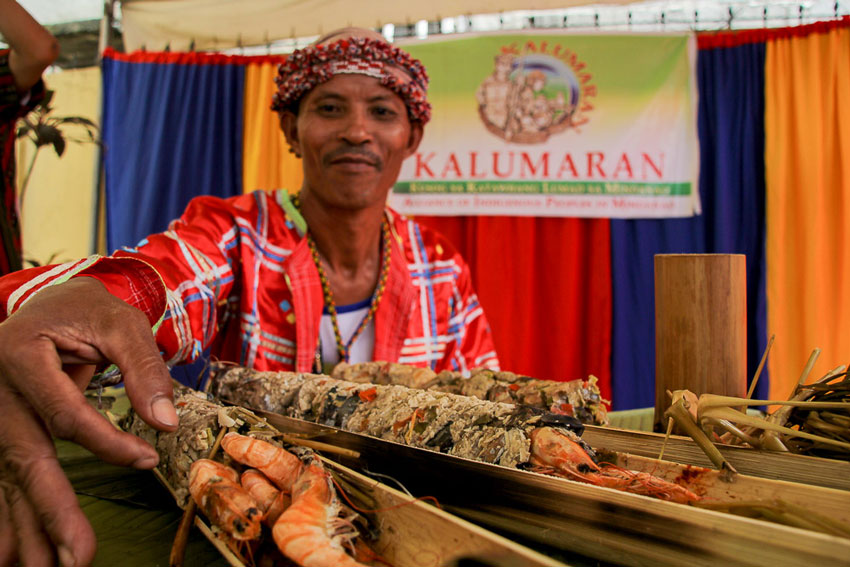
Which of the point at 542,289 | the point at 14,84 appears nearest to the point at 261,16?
the point at 14,84

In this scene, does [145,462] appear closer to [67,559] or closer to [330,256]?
[67,559]

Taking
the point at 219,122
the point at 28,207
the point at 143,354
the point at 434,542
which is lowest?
the point at 434,542

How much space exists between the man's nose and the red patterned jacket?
14.8 inches

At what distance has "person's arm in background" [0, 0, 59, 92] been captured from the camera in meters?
1.78

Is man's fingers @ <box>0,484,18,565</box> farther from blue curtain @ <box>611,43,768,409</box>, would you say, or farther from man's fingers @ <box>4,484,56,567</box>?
blue curtain @ <box>611,43,768,409</box>

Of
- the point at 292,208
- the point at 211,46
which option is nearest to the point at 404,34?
the point at 211,46

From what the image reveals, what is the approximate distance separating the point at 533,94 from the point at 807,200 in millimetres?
1775

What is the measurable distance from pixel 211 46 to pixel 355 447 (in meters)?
3.65

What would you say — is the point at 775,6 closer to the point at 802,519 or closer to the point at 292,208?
the point at 292,208

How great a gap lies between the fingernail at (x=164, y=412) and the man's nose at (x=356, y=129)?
1404mm

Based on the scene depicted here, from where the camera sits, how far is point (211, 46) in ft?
12.5

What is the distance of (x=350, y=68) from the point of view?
1981 millimetres

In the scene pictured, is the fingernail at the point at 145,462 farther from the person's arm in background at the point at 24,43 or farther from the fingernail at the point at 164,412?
the person's arm in background at the point at 24,43

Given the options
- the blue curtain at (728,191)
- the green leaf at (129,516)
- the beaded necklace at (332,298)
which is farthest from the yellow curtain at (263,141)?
the green leaf at (129,516)
